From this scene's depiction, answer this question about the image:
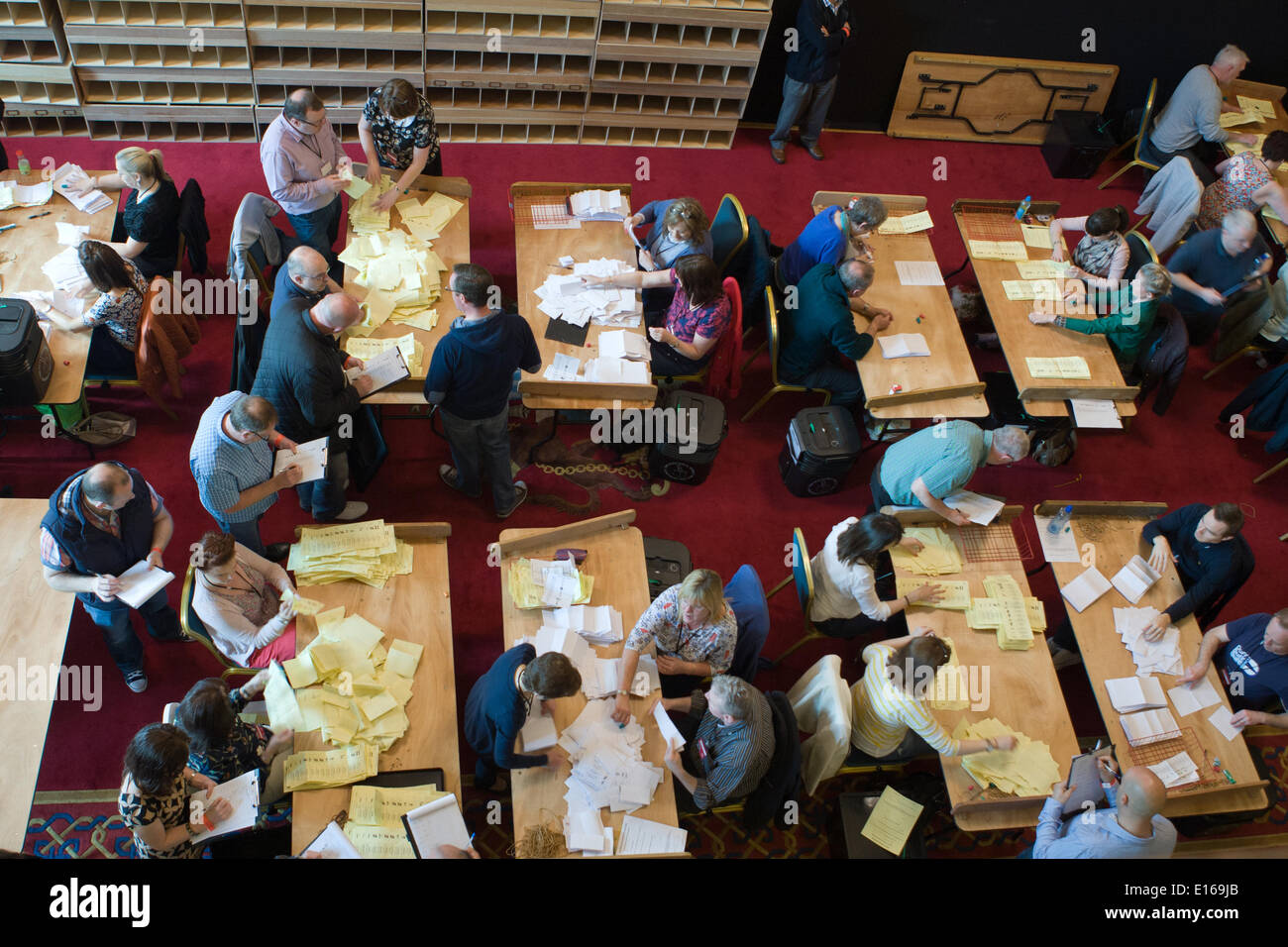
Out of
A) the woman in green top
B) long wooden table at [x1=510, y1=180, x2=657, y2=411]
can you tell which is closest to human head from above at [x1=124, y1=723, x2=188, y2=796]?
long wooden table at [x1=510, y1=180, x2=657, y2=411]

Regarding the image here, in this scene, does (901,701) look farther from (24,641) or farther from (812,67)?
(812,67)

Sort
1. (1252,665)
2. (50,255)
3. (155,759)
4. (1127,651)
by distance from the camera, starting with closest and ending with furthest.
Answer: (155,759), (1252,665), (1127,651), (50,255)

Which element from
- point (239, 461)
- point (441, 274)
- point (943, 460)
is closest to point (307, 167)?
point (441, 274)

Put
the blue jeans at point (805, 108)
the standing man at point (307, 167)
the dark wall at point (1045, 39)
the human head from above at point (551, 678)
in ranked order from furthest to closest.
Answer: the dark wall at point (1045, 39)
the blue jeans at point (805, 108)
the standing man at point (307, 167)
the human head from above at point (551, 678)

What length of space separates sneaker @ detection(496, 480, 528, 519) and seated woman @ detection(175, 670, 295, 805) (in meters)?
2.15

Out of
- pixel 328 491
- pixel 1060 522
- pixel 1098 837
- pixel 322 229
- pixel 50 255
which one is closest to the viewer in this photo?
pixel 1098 837

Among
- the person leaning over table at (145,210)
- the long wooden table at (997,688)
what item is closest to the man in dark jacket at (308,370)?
the person leaning over table at (145,210)

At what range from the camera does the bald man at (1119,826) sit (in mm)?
4277

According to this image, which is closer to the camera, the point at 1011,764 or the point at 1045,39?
the point at 1011,764

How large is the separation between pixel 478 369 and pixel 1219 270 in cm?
573

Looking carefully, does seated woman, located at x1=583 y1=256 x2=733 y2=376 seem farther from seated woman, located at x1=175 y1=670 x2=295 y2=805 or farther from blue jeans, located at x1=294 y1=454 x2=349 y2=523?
seated woman, located at x1=175 y1=670 x2=295 y2=805

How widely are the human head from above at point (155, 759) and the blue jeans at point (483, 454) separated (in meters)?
2.45

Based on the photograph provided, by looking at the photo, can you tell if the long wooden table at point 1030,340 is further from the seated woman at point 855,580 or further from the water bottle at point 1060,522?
the seated woman at point 855,580

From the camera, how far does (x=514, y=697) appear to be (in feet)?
13.6
